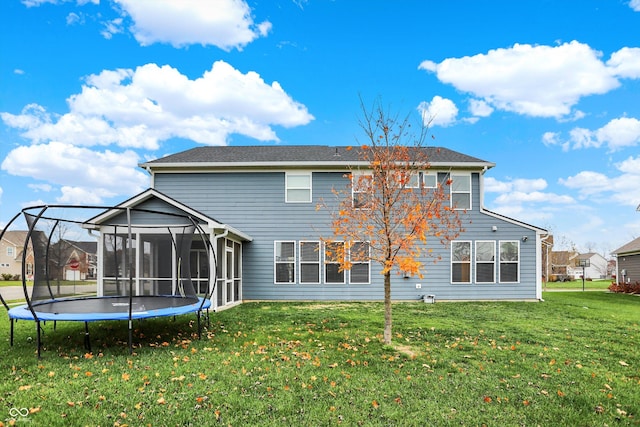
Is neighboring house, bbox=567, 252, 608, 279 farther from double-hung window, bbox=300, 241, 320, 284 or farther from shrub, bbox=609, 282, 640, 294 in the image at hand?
double-hung window, bbox=300, 241, 320, 284

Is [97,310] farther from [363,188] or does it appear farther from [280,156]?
[280,156]

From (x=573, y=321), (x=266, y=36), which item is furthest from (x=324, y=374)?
(x=266, y=36)

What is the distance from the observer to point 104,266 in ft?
38.3

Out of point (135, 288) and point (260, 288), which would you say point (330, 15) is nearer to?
point (260, 288)

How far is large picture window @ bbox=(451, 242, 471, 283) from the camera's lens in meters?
15.2

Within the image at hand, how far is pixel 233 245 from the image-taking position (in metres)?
13.6

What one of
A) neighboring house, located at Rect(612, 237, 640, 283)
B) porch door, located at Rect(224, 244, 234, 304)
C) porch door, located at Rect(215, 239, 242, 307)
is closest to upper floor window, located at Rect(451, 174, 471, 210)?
porch door, located at Rect(215, 239, 242, 307)

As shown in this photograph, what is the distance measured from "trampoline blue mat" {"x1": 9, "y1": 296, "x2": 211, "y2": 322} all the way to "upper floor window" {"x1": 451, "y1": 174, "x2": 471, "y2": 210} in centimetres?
1038

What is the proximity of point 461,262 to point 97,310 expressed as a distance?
12121 mm

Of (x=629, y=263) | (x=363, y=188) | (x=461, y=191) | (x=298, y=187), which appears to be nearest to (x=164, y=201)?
(x=298, y=187)

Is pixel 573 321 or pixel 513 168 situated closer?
pixel 573 321

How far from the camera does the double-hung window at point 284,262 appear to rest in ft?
48.9

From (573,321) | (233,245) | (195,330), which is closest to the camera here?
(195,330)

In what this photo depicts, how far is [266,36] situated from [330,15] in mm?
2392
